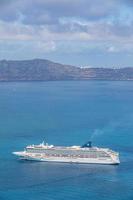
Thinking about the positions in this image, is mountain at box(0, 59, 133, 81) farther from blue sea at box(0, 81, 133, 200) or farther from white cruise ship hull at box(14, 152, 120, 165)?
white cruise ship hull at box(14, 152, 120, 165)

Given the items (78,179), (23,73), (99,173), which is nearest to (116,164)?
(99,173)

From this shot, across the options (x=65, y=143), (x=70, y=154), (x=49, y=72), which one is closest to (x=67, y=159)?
(x=70, y=154)

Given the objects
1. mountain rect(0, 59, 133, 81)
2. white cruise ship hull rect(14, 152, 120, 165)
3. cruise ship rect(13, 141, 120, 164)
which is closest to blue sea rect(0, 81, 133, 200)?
white cruise ship hull rect(14, 152, 120, 165)

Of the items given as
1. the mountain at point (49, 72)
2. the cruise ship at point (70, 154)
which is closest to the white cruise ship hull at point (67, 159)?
the cruise ship at point (70, 154)

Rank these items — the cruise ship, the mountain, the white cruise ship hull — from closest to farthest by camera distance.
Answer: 1. the white cruise ship hull
2. the cruise ship
3. the mountain

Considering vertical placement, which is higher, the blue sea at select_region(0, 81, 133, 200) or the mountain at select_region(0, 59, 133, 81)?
the mountain at select_region(0, 59, 133, 81)

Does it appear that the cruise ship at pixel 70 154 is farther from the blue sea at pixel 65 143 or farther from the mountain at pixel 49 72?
the mountain at pixel 49 72

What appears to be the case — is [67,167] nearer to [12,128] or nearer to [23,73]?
[12,128]
